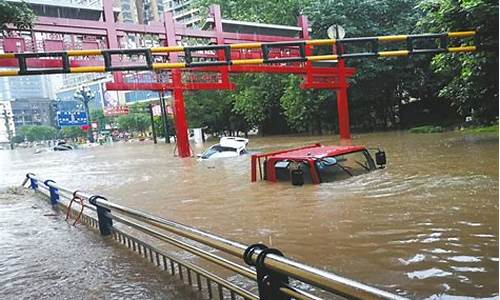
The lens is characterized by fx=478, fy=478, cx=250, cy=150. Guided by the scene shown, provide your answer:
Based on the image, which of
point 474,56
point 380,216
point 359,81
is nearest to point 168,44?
point 474,56

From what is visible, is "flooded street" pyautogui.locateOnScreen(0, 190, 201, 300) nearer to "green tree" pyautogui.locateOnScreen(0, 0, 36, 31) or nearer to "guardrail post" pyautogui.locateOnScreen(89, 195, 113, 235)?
"guardrail post" pyautogui.locateOnScreen(89, 195, 113, 235)

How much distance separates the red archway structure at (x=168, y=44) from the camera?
669 inches

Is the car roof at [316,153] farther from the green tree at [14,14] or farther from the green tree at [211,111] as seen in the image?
A: the green tree at [211,111]

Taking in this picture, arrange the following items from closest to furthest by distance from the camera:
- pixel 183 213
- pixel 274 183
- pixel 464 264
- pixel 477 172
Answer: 1. pixel 464 264
2. pixel 183 213
3. pixel 477 172
4. pixel 274 183

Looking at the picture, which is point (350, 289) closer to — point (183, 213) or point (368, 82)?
point (183, 213)

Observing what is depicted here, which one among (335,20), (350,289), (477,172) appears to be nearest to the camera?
(350,289)

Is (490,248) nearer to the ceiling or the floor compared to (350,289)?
nearer to the floor

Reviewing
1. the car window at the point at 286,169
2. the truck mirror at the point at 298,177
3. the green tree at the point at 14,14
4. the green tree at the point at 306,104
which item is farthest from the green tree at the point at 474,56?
the green tree at the point at 306,104

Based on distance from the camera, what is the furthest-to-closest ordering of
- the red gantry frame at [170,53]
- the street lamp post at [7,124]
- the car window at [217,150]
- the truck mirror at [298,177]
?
the street lamp post at [7,124]
the car window at [217,150]
the red gantry frame at [170,53]
the truck mirror at [298,177]

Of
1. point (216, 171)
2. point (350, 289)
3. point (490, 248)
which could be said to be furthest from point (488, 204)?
point (216, 171)

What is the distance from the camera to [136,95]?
9369 centimetres

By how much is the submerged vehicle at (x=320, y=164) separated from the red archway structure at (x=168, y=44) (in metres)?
5.45

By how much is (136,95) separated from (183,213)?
87.4m

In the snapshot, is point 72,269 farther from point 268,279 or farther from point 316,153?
point 316,153
